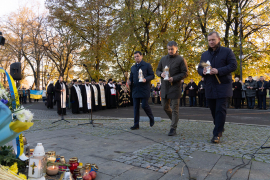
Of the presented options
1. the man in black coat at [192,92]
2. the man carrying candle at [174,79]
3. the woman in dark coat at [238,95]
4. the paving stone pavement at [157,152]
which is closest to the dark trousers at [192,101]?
the man in black coat at [192,92]

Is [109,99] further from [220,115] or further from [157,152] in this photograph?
[157,152]

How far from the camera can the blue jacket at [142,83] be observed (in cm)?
629

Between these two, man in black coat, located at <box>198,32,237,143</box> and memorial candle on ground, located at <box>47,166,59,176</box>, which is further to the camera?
man in black coat, located at <box>198,32,237,143</box>

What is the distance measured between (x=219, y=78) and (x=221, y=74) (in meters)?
0.16

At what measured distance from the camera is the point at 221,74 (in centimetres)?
452

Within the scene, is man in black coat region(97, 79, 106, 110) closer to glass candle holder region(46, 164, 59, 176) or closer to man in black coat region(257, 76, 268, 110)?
man in black coat region(257, 76, 268, 110)

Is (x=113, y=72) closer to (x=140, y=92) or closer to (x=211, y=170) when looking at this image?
(x=140, y=92)

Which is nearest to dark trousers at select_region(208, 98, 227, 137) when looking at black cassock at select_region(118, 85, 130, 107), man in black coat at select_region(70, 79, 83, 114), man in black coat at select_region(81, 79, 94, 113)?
man in black coat at select_region(70, 79, 83, 114)

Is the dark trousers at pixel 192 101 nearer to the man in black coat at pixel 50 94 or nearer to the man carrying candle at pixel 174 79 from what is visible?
the man in black coat at pixel 50 94

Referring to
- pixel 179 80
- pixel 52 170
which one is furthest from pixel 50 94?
pixel 52 170

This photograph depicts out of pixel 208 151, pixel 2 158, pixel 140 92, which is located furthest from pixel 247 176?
pixel 140 92

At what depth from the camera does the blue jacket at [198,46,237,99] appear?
4539 mm

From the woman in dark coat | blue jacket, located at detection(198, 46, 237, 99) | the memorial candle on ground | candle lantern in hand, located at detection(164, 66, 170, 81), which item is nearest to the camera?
the memorial candle on ground

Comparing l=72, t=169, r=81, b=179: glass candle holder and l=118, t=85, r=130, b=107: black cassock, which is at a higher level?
l=118, t=85, r=130, b=107: black cassock
